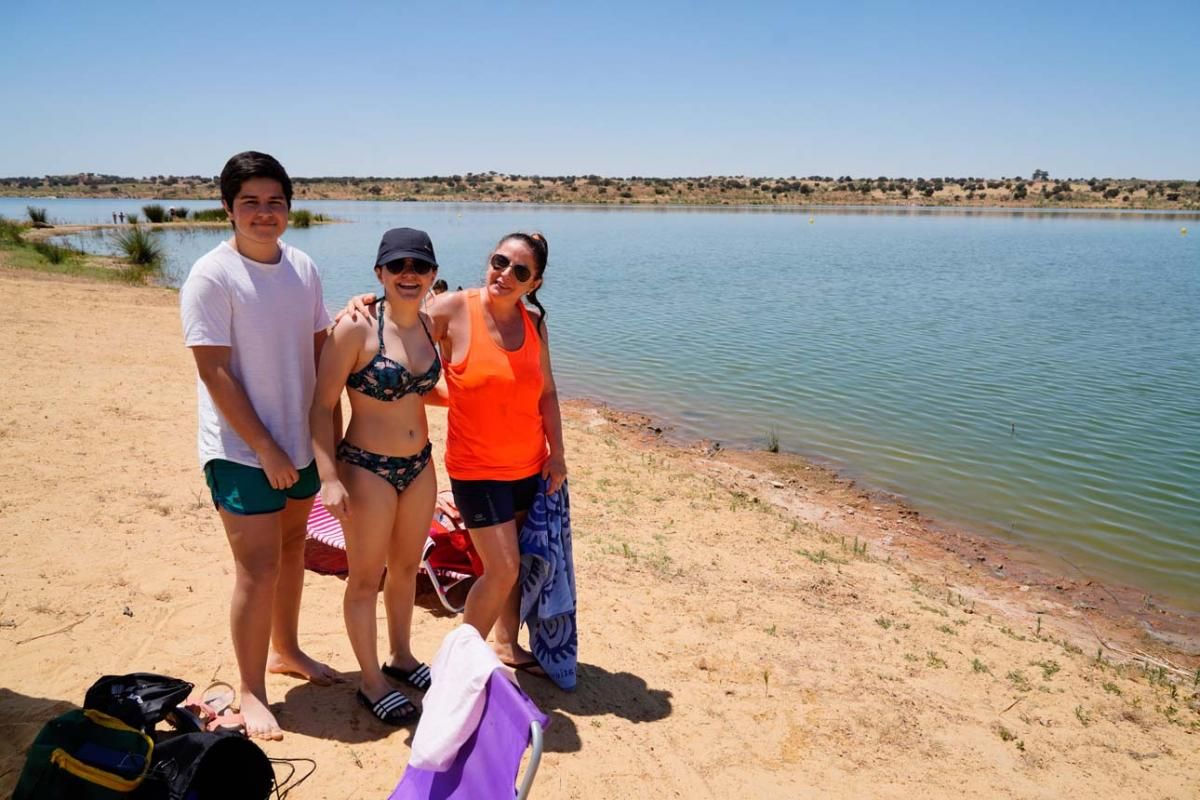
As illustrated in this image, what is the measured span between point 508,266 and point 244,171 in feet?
3.24

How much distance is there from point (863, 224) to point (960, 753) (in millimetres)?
44751

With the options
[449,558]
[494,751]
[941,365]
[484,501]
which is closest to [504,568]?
[484,501]

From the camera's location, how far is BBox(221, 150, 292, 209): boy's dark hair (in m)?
2.74

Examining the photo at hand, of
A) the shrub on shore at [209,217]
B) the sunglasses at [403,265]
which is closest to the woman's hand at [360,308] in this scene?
the sunglasses at [403,265]

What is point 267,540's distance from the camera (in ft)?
9.55

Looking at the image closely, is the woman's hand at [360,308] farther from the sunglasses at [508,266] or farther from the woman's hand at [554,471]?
the woman's hand at [554,471]

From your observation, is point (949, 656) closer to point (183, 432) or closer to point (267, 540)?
point (267, 540)

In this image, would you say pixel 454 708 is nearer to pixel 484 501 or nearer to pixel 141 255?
pixel 484 501

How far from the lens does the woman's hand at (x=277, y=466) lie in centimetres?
276

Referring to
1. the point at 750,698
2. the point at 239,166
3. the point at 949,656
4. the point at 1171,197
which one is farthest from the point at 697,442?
the point at 1171,197

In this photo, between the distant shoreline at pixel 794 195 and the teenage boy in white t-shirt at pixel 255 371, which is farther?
the distant shoreline at pixel 794 195

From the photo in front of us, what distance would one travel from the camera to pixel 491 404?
3199 millimetres

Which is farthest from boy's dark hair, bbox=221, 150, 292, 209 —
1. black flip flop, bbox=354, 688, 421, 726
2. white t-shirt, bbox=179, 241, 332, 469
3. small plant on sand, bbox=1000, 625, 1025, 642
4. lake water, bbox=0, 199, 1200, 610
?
lake water, bbox=0, 199, 1200, 610

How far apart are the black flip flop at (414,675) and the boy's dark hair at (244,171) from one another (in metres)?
2.07
